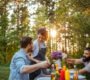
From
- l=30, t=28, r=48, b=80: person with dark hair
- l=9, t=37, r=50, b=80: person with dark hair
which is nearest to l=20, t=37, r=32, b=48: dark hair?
l=9, t=37, r=50, b=80: person with dark hair

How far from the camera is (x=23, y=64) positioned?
1.85 meters

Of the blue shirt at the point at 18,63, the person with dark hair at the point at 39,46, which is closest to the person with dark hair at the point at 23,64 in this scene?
the blue shirt at the point at 18,63

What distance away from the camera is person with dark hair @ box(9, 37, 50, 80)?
1.77m

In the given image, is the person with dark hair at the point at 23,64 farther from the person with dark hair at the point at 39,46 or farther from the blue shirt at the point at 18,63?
the person with dark hair at the point at 39,46

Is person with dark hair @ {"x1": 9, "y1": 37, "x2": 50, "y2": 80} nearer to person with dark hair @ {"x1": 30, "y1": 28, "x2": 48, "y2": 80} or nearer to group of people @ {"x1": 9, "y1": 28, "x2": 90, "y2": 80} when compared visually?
group of people @ {"x1": 9, "y1": 28, "x2": 90, "y2": 80}

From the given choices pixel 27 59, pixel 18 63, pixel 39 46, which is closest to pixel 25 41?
pixel 27 59

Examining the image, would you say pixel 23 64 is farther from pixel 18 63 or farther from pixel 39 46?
pixel 39 46

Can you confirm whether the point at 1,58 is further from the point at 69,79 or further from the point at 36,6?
the point at 69,79

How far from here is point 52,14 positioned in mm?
12844

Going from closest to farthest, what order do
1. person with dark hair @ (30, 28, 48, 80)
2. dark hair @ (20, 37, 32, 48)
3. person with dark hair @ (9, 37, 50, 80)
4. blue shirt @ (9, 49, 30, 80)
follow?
person with dark hair @ (9, 37, 50, 80) → blue shirt @ (9, 49, 30, 80) → dark hair @ (20, 37, 32, 48) → person with dark hair @ (30, 28, 48, 80)

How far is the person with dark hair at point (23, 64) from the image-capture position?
1.77m

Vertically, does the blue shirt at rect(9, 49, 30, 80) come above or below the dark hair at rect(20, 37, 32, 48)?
below

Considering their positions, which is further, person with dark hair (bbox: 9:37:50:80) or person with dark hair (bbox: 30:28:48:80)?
person with dark hair (bbox: 30:28:48:80)

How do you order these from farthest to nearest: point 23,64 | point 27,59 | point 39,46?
1. point 39,46
2. point 27,59
3. point 23,64
